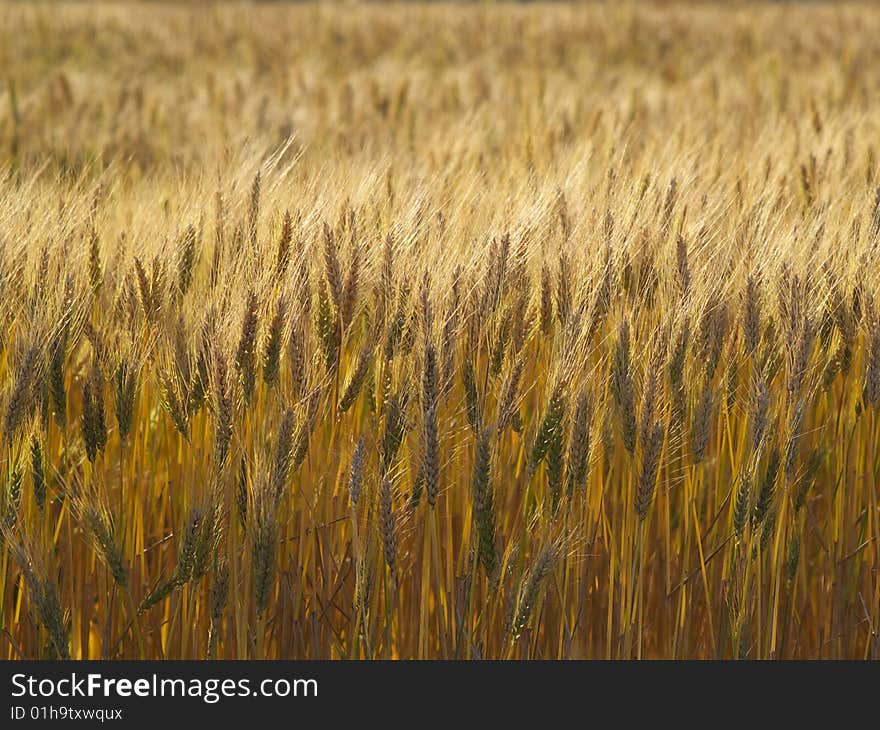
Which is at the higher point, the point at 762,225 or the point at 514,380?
the point at 762,225

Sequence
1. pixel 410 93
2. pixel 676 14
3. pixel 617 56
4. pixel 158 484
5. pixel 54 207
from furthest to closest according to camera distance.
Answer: pixel 676 14
pixel 617 56
pixel 410 93
pixel 54 207
pixel 158 484

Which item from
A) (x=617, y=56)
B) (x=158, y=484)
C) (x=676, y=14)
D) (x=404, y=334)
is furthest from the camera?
(x=676, y=14)

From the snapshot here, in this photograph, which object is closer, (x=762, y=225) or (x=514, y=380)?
(x=514, y=380)

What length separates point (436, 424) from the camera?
1518 mm

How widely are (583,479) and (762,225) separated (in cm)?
79

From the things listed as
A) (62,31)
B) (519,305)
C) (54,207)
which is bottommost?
(519,305)

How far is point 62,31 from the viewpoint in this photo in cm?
760

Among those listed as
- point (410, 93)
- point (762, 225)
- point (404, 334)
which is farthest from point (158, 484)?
point (410, 93)

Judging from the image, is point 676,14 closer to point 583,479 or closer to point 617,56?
point 617,56

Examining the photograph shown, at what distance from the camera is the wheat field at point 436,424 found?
158 centimetres

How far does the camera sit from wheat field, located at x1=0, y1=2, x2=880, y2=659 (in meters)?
1.58

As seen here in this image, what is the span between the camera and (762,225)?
2.12 metres

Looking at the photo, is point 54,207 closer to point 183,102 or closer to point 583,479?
point 583,479

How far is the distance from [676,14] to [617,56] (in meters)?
2.54
